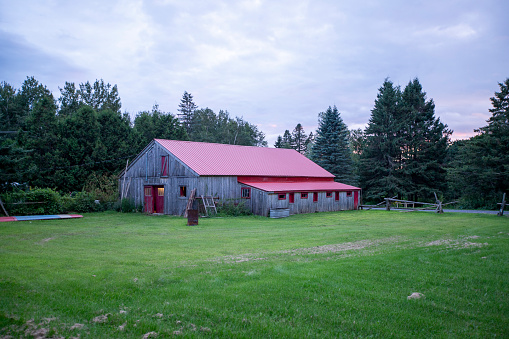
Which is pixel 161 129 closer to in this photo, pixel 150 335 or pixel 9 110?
pixel 9 110

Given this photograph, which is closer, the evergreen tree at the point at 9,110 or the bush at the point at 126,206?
the bush at the point at 126,206

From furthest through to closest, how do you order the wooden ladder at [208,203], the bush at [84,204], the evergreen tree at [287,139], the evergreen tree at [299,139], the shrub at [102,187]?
the evergreen tree at [299,139]
the evergreen tree at [287,139]
the shrub at [102,187]
the bush at [84,204]
the wooden ladder at [208,203]

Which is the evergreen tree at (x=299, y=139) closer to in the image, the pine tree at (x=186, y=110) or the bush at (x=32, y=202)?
the pine tree at (x=186, y=110)

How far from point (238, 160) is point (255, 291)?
26.7 m

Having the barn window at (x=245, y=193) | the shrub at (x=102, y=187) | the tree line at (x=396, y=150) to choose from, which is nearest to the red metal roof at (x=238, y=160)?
the barn window at (x=245, y=193)

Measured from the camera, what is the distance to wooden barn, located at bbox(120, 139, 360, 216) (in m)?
27.6

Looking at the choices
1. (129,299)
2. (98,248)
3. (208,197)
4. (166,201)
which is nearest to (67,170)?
(166,201)

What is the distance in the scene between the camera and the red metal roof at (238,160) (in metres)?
29.2

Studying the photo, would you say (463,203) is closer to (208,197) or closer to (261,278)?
(208,197)

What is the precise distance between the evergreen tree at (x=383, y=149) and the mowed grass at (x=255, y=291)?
35110 millimetres

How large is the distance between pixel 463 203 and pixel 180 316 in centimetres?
3729

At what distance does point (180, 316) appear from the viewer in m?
5.44

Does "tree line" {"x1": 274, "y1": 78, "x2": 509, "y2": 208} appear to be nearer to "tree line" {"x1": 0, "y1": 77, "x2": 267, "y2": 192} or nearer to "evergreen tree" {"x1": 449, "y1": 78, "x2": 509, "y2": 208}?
"evergreen tree" {"x1": 449, "y1": 78, "x2": 509, "y2": 208}

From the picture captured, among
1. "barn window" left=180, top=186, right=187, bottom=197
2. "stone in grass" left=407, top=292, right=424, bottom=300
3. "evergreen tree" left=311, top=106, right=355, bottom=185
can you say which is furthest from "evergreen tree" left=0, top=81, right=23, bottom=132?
"stone in grass" left=407, top=292, right=424, bottom=300
